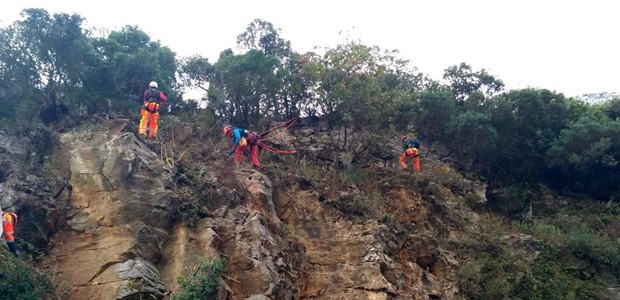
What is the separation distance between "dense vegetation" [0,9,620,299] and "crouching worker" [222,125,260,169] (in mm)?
3299

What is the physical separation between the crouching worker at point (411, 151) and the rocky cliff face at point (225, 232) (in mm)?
2711

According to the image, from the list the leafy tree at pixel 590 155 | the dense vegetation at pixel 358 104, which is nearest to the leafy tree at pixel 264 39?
the dense vegetation at pixel 358 104

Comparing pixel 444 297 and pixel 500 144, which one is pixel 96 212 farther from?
pixel 500 144

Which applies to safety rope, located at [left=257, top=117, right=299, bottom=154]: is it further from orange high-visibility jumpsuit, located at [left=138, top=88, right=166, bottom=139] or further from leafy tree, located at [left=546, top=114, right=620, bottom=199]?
leafy tree, located at [left=546, top=114, right=620, bottom=199]

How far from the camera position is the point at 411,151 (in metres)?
23.8

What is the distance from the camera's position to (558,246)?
2162 cm

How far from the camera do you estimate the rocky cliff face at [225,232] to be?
52.3 ft

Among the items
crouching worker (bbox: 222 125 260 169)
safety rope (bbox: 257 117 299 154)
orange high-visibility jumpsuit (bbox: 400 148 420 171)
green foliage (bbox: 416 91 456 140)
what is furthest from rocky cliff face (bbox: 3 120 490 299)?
green foliage (bbox: 416 91 456 140)

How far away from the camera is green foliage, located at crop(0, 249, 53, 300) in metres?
14.0

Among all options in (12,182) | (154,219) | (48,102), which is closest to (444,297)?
(154,219)

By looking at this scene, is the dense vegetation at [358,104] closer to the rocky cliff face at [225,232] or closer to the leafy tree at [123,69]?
the leafy tree at [123,69]

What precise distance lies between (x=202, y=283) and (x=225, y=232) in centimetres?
252

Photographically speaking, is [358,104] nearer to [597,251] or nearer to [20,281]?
[597,251]

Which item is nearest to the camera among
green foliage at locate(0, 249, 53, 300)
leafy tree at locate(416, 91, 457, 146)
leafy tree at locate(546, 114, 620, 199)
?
green foliage at locate(0, 249, 53, 300)
